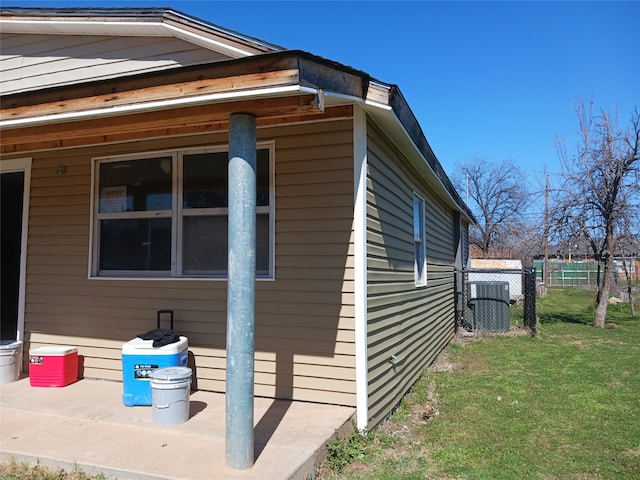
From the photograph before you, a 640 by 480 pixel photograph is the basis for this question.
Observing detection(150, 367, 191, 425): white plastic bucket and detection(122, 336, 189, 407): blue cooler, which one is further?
detection(122, 336, 189, 407): blue cooler

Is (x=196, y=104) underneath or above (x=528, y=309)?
above

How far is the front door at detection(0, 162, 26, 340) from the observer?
18.0ft

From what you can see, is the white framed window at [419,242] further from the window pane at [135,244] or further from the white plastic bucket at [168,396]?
the white plastic bucket at [168,396]

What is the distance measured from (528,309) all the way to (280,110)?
28.9ft

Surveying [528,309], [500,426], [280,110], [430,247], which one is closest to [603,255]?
[528,309]

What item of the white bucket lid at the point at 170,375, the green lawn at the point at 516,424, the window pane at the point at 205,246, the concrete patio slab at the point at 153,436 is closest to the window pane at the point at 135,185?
the window pane at the point at 205,246

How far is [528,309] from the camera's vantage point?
33.1ft

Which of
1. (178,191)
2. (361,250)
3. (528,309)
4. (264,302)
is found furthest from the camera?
(528,309)

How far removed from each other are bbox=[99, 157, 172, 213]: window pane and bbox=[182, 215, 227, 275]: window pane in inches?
14.3

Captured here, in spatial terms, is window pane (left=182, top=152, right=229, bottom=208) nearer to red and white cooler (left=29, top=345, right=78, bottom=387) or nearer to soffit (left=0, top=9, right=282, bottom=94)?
soffit (left=0, top=9, right=282, bottom=94)

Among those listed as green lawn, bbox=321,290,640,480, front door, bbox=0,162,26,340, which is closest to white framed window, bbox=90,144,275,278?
front door, bbox=0,162,26,340

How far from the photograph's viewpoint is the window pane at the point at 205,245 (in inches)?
175

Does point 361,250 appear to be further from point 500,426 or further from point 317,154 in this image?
point 500,426

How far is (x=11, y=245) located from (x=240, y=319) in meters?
4.23
